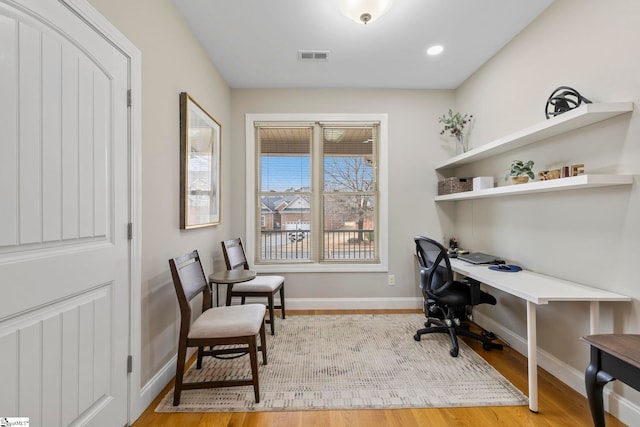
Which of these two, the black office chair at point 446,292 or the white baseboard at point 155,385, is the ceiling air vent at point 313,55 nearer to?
the black office chair at point 446,292

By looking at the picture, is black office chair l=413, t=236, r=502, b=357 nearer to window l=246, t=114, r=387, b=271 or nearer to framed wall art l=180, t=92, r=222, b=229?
window l=246, t=114, r=387, b=271

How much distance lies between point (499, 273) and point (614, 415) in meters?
0.98

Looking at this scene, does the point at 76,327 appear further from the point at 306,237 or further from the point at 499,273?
the point at 499,273

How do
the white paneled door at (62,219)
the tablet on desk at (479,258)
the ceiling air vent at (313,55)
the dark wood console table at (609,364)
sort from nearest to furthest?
the white paneled door at (62,219), the dark wood console table at (609,364), the tablet on desk at (479,258), the ceiling air vent at (313,55)

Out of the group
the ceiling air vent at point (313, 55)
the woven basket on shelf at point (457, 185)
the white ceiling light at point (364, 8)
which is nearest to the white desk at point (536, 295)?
the woven basket on shelf at point (457, 185)

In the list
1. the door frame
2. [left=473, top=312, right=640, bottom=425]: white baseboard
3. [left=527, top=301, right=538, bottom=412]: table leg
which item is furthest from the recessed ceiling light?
[left=473, top=312, right=640, bottom=425]: white baseboard

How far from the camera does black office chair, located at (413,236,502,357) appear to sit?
7.83ft

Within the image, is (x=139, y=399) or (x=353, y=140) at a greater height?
(x=353, y=140)

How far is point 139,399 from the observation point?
65.8 inches

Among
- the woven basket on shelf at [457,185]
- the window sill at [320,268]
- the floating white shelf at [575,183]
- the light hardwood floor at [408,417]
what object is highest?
the woven basket on shelf at [457,185]

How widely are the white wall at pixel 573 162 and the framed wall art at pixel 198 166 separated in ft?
9.20

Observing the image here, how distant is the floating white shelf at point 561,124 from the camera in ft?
5.19

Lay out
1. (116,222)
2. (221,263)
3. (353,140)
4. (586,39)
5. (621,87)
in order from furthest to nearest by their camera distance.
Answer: (353,140), (221,263), (586,39), (621,87), (116,222)

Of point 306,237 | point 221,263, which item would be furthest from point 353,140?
point 221,263
